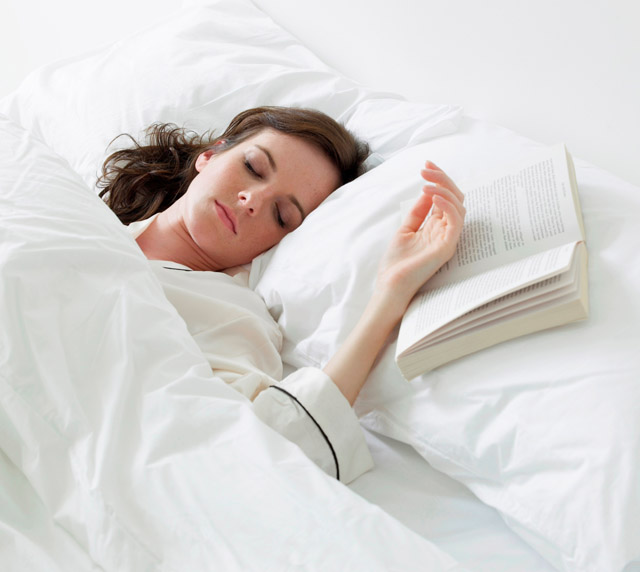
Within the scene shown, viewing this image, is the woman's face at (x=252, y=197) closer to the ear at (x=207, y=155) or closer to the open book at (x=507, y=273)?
the ear at (x=207, y=155)

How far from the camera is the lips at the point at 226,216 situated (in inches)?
53.1

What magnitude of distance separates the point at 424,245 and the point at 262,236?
408 millimetres

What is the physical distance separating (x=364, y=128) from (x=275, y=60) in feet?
1.22

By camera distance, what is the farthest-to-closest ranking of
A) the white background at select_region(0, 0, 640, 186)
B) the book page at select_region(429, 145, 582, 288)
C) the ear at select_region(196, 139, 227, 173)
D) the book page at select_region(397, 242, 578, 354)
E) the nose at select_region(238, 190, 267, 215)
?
the ear at select_region(196, 139, 227, 173), the nose at select_region(238, 190, 267, 215), the white background at select_region(0, 0, 640, 186), the book page at select_region(429, 145, 582, 288), the book page at select_region(397, 242, 578, 354)

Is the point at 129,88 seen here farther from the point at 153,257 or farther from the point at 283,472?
the point at 283,472

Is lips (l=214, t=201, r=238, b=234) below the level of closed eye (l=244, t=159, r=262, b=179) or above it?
below

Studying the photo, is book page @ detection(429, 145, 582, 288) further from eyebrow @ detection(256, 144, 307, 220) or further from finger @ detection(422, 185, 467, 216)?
eyebrow @ detection(256, 144, 307, 220)

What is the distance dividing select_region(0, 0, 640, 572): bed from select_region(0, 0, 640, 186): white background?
144 millimetres

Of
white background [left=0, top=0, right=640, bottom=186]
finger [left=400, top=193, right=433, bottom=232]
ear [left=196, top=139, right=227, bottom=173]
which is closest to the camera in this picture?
finger [left=400, top=193, right=433, bottom=232]

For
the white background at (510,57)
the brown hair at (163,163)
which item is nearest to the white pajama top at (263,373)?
the brown hair at (163,163)

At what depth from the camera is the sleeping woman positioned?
3.24 ft

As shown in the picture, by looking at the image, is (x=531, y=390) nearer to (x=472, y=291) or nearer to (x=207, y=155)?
(x=472, y=291)

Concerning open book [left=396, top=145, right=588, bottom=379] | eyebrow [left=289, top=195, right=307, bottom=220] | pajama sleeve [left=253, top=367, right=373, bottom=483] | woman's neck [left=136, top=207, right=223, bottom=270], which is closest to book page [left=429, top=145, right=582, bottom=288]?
open book [left=396, top=145, right=588, bottom=379]

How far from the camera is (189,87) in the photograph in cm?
168
